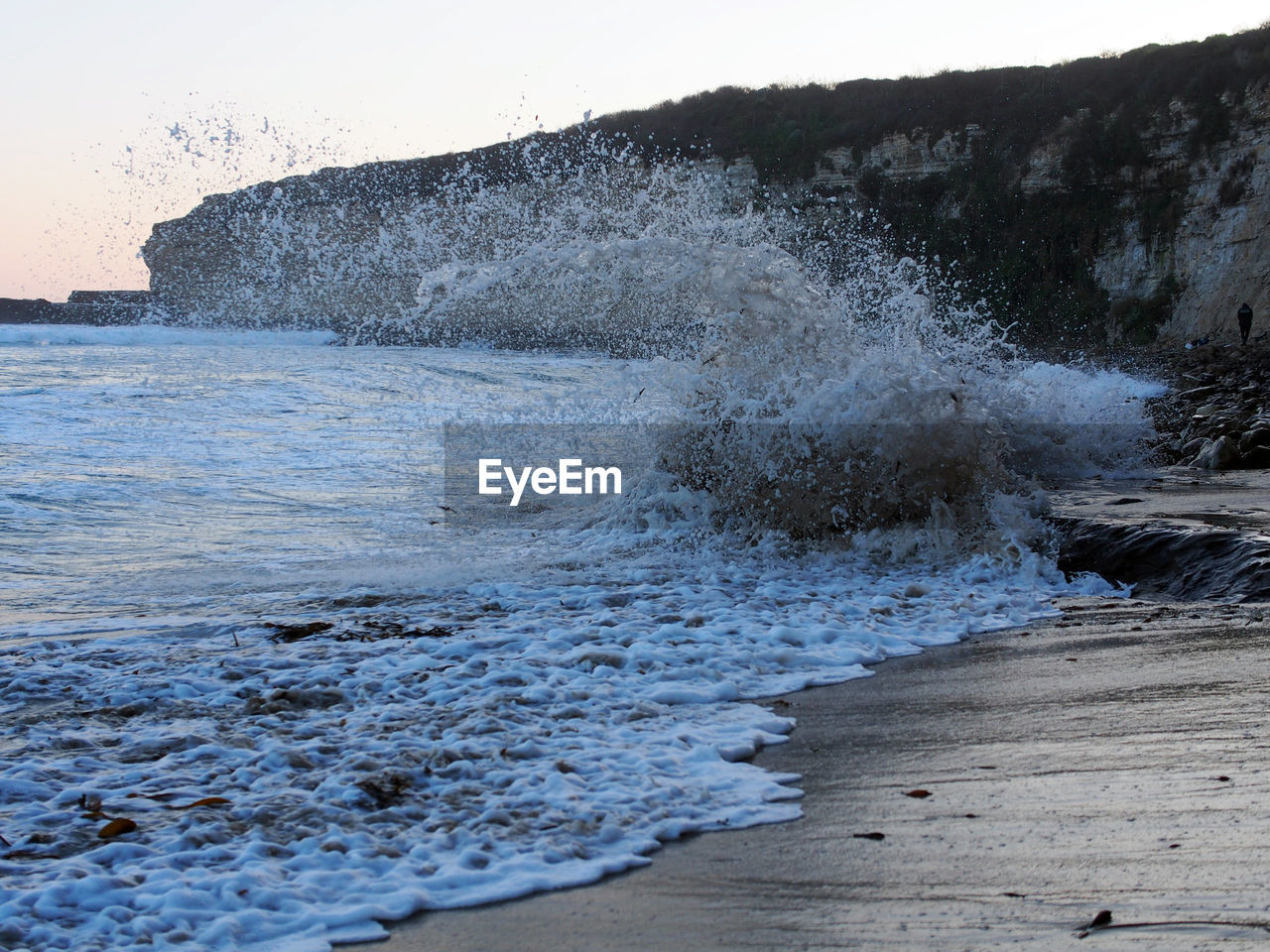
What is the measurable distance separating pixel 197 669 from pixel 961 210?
119 feet

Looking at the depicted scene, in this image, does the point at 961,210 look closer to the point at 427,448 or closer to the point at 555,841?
the point at 427,448

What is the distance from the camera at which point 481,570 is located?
562 cm

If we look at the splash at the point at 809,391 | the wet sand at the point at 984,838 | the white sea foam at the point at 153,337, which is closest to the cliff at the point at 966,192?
the white sea foam at the point at 153,337

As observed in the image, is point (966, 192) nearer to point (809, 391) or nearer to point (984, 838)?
point (809, 391)

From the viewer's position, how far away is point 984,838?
87.1 inches

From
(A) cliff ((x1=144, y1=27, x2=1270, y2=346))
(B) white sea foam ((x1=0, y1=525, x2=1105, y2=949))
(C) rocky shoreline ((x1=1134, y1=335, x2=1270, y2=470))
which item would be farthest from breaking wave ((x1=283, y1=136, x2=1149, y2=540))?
(A) cliff ((x1=144, y1=27, x2=1270, y2=346))

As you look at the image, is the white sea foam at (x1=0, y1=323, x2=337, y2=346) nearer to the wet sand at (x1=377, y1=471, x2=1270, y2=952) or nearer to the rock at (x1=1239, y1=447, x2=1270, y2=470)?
the rock at (x1=1239, y1=447, x2=1270, y2=470)

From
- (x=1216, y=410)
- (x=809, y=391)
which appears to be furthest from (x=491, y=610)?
(x=1216, y=410)

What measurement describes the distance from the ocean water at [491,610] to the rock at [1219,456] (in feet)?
2.78

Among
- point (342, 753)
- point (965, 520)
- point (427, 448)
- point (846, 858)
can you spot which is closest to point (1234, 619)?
point (965, 520)

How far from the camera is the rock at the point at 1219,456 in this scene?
8305mm

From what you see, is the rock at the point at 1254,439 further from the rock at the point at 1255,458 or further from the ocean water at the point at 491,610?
the ocean water at the point at 491,610

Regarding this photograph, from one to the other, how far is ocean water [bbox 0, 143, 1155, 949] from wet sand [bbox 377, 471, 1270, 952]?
161 millimetres

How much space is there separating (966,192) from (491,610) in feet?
115
